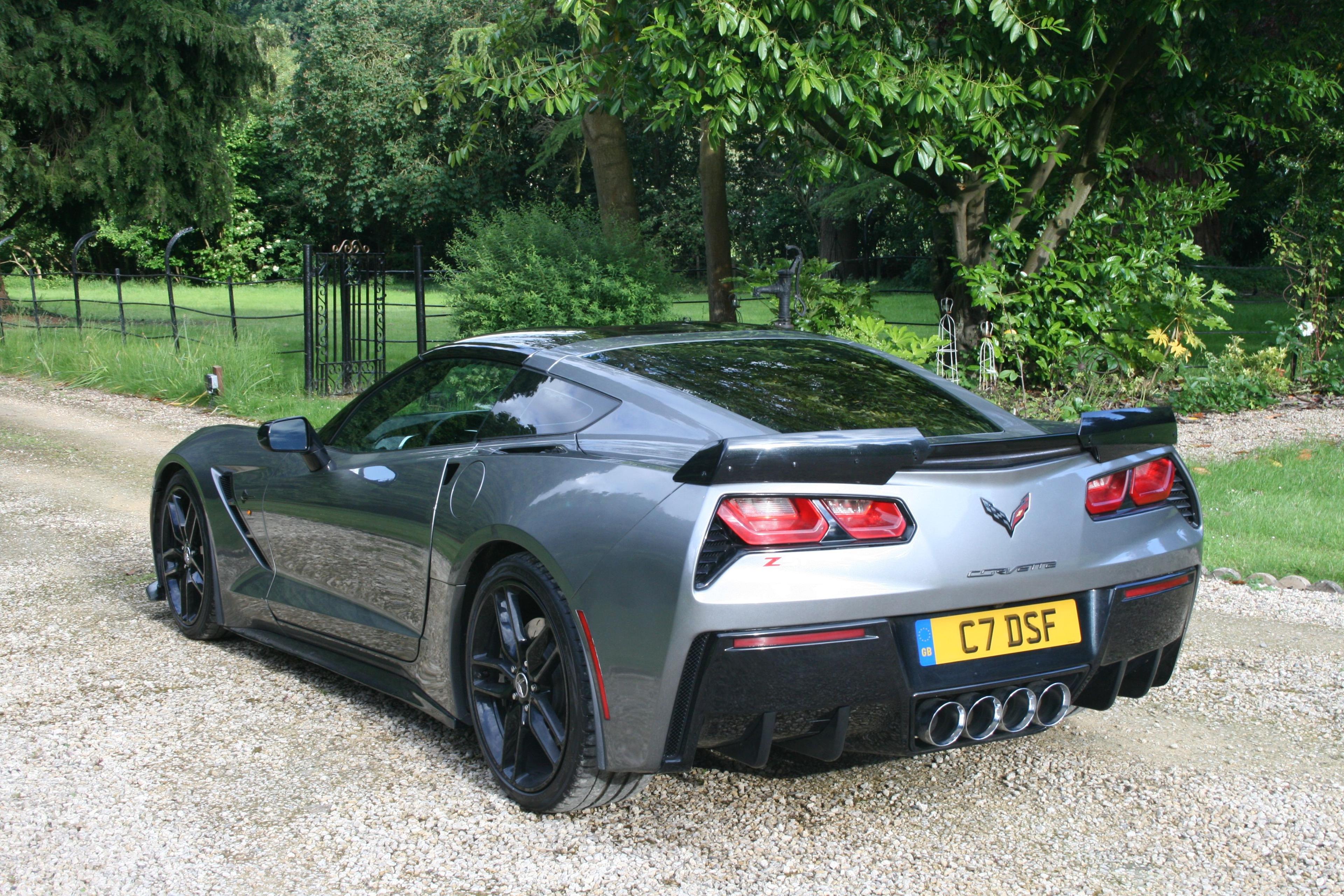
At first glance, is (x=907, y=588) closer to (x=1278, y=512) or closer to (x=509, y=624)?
(x=509, y=624)

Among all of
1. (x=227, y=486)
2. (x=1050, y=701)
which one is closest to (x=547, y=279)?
(x=227, y=486)

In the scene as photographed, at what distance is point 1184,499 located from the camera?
11.3ft

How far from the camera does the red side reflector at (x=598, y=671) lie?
294 centimetres

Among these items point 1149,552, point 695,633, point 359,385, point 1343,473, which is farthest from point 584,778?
point 359,385

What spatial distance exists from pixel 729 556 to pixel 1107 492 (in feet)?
3.69

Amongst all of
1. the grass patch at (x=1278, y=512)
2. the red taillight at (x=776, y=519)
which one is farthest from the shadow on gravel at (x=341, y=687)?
the grass patch at (x=1278, y=512)

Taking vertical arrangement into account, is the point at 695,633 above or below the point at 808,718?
above

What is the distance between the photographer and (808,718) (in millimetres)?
2836

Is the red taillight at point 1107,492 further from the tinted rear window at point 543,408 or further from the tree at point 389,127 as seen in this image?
the tree at point 389,127

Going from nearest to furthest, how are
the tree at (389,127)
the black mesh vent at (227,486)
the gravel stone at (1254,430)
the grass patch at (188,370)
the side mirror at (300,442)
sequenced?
1. the side mirror at (300,442)
2. the black mesh vent at (227,486)
3. the gravel stone at (1254,430)
4. the grass patch at (188,370)
5. the tree at (389,127)

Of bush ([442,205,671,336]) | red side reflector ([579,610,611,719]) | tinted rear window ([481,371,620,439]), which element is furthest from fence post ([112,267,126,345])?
red side reflector ([579,610,611,719])

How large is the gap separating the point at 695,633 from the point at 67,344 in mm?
15961

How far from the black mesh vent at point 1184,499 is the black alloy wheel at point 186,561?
358 cm

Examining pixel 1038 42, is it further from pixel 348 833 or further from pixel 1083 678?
pixel 348 833
